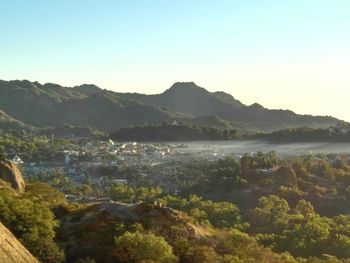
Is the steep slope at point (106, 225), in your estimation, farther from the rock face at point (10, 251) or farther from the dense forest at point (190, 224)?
the rock face at point (10, 251)

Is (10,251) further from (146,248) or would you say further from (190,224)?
(190,224)

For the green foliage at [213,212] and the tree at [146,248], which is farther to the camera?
the green foliage at [213,212]

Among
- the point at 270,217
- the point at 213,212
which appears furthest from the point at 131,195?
the point at 270,217

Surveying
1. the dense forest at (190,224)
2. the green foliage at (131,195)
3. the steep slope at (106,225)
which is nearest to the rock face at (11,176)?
the dense forest at (190,224)

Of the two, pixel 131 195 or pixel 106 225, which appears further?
pixel 131 195

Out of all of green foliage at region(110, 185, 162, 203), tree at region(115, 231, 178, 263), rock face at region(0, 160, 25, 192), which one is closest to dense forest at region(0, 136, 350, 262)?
tree at region(115, 231, 178, 263)

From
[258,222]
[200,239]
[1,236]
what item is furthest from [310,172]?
[1,236]
